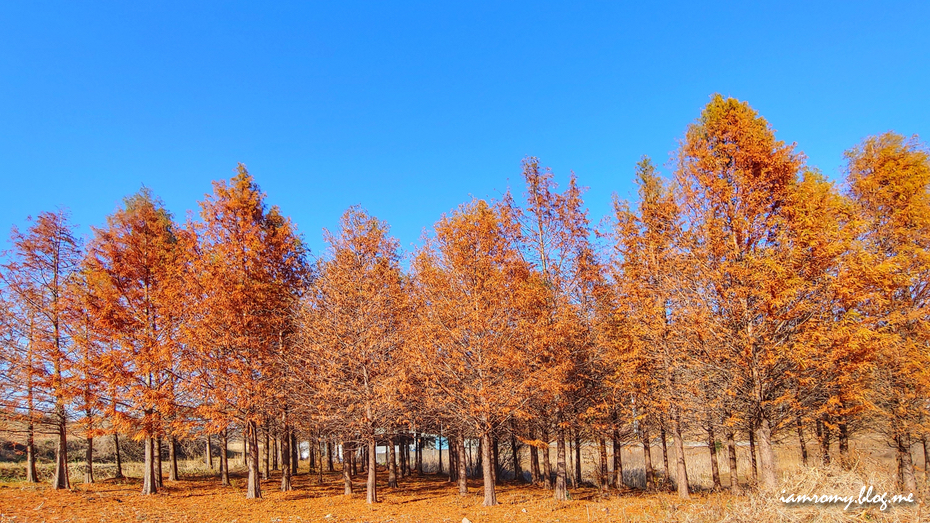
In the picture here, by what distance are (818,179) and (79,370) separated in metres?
28.8

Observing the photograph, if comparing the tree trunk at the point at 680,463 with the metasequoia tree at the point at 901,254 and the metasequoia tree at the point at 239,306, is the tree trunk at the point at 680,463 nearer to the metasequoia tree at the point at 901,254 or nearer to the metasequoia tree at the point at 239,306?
the metasequoia tree at the point at 901,254

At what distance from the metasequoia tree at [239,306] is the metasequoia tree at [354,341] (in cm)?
144

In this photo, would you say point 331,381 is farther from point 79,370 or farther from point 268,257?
point 79,370

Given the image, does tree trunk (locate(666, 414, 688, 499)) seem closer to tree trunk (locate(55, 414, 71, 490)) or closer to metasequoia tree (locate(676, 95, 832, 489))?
metasequoia tree (locate(676, 95, 832, 489))

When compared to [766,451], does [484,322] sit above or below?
above

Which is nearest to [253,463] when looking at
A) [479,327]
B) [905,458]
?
[479,327]

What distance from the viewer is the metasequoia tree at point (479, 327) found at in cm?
1514

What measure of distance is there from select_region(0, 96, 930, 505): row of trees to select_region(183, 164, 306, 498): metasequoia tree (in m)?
0.08

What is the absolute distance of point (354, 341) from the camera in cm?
1745

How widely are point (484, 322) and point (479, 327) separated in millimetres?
231

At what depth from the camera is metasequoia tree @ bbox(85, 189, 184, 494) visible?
655 inches

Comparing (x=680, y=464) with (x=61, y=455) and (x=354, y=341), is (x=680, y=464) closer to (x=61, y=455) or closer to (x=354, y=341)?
(x=354, y=341)

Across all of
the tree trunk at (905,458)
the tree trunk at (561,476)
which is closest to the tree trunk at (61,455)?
the tree trunk at (561,476)

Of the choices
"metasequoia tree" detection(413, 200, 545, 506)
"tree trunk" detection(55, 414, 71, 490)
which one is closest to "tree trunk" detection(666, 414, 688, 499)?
"metasequoia tree" detection(413, 200, 545, 506)
